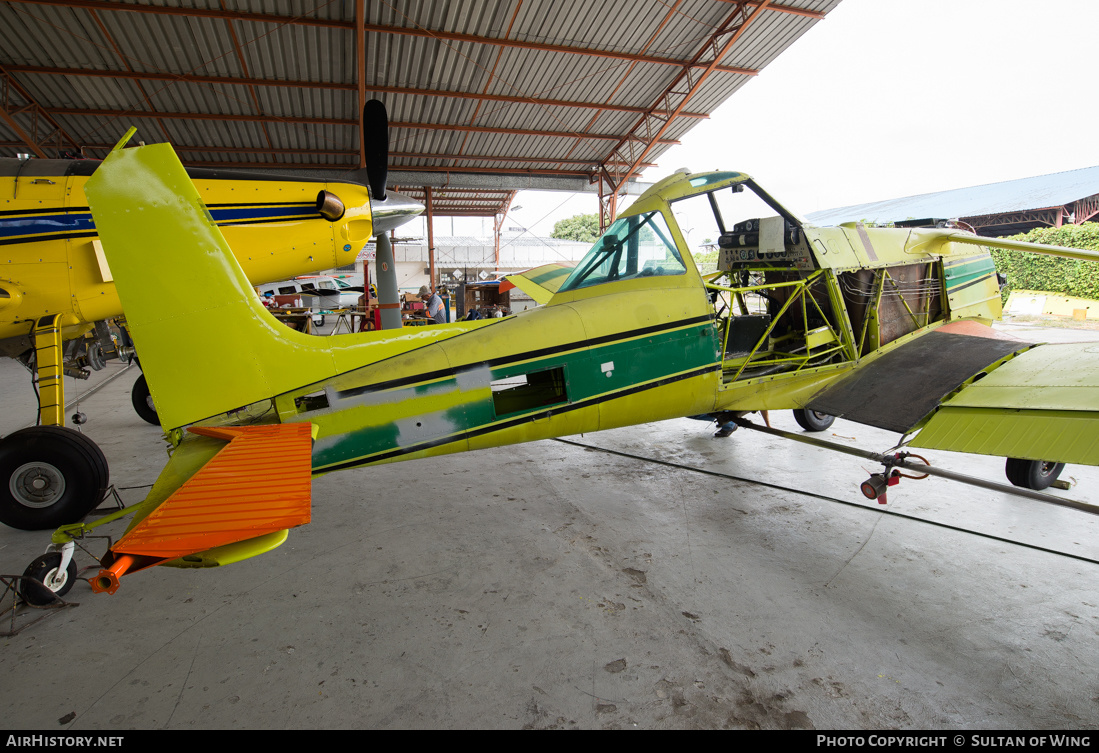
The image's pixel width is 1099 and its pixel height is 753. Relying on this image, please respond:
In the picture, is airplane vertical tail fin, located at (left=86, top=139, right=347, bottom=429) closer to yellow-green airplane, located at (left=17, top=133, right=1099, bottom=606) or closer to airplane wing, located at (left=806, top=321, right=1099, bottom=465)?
yellow-green airplane, located at (left=17, top=133, right=1099, bottom=606)

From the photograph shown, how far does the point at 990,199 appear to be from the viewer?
27141mm

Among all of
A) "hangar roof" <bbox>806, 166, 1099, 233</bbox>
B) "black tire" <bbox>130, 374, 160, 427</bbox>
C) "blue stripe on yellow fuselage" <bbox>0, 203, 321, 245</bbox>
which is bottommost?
"black tire" <bbox>130, 374, 160, 427</bbox>

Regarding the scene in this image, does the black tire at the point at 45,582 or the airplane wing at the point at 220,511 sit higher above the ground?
the airplane wing at the point at 220,511

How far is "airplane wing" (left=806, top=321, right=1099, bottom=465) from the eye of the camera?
2.87 metres

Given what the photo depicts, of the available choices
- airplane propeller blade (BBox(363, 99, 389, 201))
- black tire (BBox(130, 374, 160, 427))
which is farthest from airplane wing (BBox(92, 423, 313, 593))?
black tire (BBox(130, 374, 160, 427))

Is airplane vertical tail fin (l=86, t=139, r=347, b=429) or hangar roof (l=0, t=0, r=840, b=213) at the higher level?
hangar roof (l=0, t=0, r=840, b=213)

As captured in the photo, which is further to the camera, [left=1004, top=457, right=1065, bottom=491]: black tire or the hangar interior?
[left=1004, top=457, right=1065, bottom=491]: black tire

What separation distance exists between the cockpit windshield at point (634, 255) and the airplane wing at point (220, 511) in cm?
245

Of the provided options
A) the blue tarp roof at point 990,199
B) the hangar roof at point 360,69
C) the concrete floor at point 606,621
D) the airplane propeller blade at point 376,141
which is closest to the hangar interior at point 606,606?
the concrete floor at point 606,621

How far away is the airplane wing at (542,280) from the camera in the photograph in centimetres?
838

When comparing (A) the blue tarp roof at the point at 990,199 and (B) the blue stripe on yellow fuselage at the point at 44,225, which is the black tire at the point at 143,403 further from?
(A) the blue tarp roof at the point at 990,199

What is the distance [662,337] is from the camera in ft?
12.5

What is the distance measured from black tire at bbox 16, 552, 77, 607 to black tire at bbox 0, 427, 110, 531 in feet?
3.68
